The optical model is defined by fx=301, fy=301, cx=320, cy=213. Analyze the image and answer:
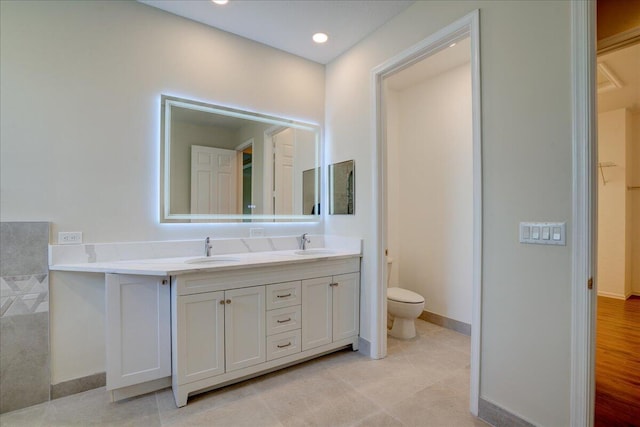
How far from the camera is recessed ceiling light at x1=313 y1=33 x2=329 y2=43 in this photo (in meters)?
2.62

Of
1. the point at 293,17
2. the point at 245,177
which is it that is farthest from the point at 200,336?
the point at 293,17

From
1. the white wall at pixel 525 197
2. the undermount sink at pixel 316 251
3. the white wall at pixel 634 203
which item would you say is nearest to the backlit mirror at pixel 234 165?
the undermount sink at pixel 316 251

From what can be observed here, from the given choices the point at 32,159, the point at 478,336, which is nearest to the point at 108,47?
the point at 32,159

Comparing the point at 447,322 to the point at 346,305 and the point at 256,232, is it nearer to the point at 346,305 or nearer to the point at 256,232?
the point at 346,305

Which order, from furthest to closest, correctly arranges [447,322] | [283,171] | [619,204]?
[619,204]
[447,322]
[283,171]

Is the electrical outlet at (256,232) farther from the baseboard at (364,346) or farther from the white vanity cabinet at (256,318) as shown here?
the baseboard at (364,346)

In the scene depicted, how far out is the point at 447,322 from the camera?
319cm

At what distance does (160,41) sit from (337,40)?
1454mm

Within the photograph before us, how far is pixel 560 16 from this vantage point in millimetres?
1442

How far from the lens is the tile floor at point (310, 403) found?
1.74 meters

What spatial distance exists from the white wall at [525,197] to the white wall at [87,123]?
2089mm

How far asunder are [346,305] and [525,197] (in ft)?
5.23

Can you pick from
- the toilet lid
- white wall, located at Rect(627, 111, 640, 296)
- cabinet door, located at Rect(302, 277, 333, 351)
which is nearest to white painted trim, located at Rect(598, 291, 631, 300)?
white wall, located at Rect(627, 111, 640, 296)

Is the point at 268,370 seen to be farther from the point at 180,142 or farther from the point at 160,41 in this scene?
the point at 160,41
